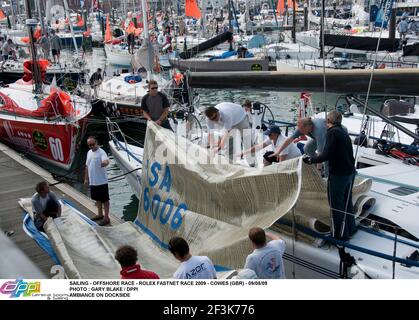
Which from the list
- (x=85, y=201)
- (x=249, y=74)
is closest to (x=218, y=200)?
(x=249, y=74)

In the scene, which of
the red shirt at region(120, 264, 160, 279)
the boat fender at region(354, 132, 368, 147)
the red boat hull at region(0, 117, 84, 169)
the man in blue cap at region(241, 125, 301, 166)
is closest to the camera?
the red shirt at region(120, 264, 160, 279)

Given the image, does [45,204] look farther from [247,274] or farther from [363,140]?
[363,140]

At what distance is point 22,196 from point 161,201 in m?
5.01

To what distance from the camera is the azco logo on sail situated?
20.2 feet

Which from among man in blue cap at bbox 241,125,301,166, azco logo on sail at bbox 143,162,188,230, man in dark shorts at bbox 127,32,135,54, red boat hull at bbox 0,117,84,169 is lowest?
red boat hull at bbox 0,117,84,169

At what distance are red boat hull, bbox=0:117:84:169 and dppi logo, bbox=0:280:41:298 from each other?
12.2 m

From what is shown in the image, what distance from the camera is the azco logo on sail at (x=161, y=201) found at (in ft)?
20.2

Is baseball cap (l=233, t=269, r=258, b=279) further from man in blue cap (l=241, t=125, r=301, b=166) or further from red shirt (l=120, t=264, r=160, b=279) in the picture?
man in blue cap (l=241, t=125, r=301, b=166)

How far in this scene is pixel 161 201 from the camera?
6461 mm

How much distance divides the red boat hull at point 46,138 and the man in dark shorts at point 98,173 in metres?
6.19

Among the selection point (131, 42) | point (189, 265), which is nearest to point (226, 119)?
point (189, 265)

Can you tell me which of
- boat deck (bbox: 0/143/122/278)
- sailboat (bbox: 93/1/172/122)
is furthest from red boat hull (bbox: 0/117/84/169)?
sailboat (bbox: 93/1/172/122)

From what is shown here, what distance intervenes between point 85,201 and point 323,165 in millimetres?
4962

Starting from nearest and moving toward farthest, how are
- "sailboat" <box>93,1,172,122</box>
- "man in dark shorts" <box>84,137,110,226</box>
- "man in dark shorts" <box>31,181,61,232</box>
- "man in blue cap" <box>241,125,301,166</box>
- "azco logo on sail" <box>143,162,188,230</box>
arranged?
"azco logo on sail" <box>143,162,188,230</box> < "man in blue cap" <box>241,125,301,166</box> < "man in dark shorts" <box>31,181,61,232</box> < "man in dark shorts" <box>84,137,110,226</box> < "sailboat" <box>93,1,172,122</box>
